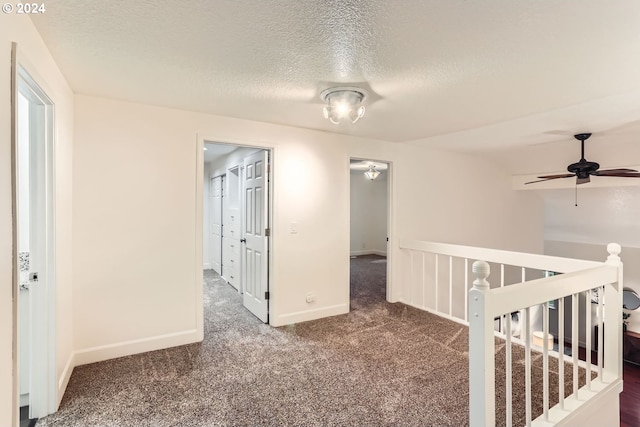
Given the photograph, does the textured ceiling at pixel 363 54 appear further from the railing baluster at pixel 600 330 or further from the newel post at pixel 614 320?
the railing baluster at pixel 600 330

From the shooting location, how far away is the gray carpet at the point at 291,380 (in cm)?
202

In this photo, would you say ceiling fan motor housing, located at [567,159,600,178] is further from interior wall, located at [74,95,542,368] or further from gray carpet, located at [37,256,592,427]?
gray carpet, located at [37,256,592,427]

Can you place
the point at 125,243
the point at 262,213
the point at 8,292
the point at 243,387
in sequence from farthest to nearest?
the point at 262,213 < the point at 125,243 < the point at 243,387 < the point at 8,292

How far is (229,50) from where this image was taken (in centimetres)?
185

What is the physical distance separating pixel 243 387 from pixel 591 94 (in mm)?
3378

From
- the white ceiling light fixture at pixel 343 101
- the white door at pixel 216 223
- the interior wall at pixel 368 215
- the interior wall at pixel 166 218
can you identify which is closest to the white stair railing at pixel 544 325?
the interior wall at pixel 166 218

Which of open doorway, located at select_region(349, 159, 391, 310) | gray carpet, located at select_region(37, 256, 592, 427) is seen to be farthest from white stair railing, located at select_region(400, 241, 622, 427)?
open doorway, located at select_region(349, 159, 391, 310)

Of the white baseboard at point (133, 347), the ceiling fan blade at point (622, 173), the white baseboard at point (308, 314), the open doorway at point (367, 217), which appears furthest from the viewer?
the open doorway at point (367, 217)

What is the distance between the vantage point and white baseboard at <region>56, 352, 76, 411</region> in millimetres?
2137

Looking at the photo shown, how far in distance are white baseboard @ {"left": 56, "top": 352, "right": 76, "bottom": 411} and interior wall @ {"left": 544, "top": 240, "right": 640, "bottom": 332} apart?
7.93 metres

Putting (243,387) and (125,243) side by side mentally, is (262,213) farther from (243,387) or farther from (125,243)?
(243,387)

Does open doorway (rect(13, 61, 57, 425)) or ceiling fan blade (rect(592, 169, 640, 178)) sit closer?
open doorway (rect(13, 61, 57, 425))

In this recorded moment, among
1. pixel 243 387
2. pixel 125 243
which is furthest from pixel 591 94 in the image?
pixel 125 243

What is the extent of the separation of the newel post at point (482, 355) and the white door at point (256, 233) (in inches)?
95.2
